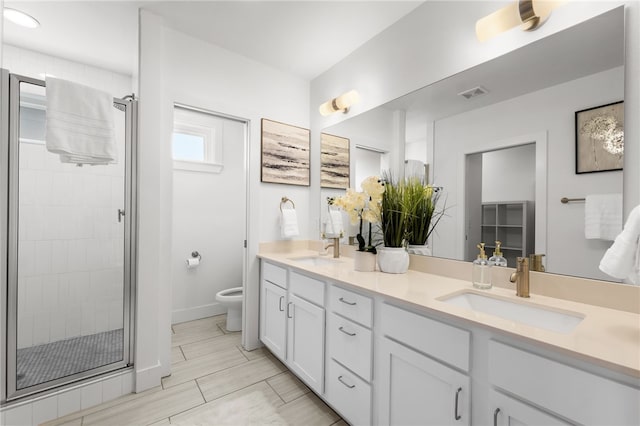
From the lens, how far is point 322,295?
1.64 metres

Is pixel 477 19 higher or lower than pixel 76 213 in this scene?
higher

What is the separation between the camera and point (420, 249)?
1801 mm

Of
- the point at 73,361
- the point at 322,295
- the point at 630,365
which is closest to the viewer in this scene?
the point at 630,365

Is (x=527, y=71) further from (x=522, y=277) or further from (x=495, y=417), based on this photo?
(x=495, y=417)

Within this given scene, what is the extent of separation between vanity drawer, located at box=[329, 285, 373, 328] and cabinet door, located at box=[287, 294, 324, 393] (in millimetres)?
142

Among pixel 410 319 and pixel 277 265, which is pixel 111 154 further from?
pixel 410 319

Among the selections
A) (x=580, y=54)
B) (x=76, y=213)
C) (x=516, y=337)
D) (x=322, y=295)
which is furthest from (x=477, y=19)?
(x=76, y=213)

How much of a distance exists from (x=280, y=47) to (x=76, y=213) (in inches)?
81.3

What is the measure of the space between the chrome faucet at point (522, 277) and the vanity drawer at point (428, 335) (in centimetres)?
46

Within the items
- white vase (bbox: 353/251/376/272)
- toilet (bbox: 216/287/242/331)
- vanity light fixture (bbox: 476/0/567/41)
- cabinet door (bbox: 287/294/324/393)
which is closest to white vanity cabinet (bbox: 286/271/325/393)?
cabinet door (bbox: 287/294/324/393)

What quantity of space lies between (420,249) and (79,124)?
7.33 feet

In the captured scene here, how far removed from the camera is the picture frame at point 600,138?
3.55ft

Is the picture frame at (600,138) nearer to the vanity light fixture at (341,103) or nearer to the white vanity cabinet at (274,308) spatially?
the vanity light fixture at (341,103)

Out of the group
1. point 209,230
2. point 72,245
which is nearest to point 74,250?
point 72,245
